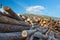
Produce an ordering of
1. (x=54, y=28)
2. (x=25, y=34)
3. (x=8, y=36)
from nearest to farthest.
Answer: (x=8, y=36), (x=25, y=34), (x=54, y=28)

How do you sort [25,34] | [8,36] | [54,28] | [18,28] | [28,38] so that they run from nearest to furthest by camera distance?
[8,36] < [25,34] < [28,38] < [18,28] < [54,28]

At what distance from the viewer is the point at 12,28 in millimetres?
4141

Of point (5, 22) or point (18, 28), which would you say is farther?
point (18, 28)

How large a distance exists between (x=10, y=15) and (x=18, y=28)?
1.60 feet

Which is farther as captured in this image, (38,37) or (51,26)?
(51,26)

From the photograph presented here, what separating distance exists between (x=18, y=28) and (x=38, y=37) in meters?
0.71

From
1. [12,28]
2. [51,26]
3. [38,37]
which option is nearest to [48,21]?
[51,26]

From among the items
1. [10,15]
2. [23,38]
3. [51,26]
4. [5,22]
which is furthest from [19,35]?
[51,26]

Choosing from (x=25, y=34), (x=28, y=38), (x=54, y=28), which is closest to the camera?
(x=25, y=34)

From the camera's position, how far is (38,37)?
4.73 metres

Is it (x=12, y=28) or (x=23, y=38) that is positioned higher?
(x=12, y=28)

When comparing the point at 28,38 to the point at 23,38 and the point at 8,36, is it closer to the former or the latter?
the point at 23,38

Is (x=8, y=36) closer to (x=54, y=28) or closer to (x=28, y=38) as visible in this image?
(x=28, y=38)

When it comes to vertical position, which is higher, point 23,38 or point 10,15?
point 10,15
